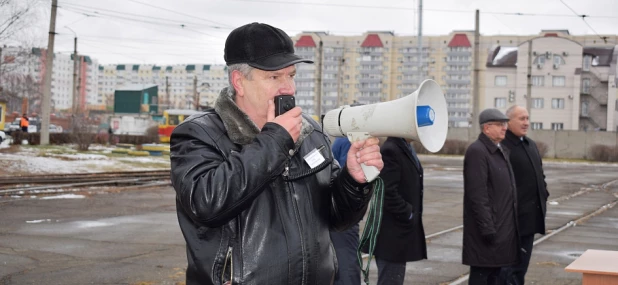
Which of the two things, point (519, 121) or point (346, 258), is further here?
point (519, 121)

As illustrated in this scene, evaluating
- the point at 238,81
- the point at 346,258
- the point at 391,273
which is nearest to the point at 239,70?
the point at 238,81

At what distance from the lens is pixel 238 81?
3059 millimetres

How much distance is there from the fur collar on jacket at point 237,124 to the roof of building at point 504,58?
80341 millimetres

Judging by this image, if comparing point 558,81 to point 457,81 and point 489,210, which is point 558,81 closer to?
point 457,81

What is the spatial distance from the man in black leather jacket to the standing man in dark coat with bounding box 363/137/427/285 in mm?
2961

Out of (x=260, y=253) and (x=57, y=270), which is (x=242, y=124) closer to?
(x=260, y=253)

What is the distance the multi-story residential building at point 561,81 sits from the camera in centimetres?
7850

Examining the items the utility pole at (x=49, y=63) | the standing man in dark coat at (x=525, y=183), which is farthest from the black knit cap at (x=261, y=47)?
the utility pole at (x=49, y=63)

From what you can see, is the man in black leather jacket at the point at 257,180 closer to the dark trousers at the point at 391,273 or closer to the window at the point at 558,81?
the dark trousers at the point at 391,273

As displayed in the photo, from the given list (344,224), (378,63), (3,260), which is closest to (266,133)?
(344,224)

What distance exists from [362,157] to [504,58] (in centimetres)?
8180

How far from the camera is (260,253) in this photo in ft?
9.18

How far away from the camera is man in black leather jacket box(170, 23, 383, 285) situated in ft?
9.00

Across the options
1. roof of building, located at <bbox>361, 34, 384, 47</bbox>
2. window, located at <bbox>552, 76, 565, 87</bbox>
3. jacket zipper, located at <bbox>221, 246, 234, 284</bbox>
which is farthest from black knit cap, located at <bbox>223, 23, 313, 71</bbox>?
roof of building, located at <bbox>361, 34, 384, 47</bbox>
